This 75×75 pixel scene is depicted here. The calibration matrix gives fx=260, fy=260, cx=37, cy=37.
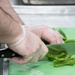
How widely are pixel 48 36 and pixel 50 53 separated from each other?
0.07 metres

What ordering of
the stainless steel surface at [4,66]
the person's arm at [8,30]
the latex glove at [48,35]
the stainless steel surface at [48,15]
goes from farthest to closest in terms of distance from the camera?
1. the stainless steel surface at [48,15]
2. the latex glove at [48,35]
3. the stainless steel surface at [4,66]
4. the person's arm at [8,30]

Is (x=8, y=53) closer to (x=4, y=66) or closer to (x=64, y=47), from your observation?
(x=4, y=66)

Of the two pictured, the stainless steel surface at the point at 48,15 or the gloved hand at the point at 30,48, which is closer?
the gloved hand at the point at 30,48

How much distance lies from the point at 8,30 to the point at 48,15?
2.15 ft

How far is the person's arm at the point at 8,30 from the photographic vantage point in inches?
28.5

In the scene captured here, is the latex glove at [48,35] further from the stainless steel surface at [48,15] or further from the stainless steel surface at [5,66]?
the stainless steel surface at [48,15]

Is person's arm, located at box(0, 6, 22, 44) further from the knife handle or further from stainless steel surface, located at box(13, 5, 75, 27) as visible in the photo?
stainless steel surface, located at box(13, 5, 75, 27)

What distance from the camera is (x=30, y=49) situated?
80 cm

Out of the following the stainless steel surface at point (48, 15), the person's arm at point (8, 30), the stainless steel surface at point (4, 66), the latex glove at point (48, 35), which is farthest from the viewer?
the stainless steel surface at point (48, 15)

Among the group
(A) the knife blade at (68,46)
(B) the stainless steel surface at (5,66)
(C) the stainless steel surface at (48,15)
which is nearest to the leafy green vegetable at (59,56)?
(A) the knife blade at (68,46)

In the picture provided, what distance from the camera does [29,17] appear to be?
1.36 metres

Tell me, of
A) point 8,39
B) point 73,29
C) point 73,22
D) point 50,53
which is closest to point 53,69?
point 50,53

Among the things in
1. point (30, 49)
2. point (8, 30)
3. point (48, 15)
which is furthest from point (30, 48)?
point (48, 15)

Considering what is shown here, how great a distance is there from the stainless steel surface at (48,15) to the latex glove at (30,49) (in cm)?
49
